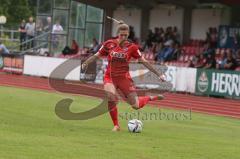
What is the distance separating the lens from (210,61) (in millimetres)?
29000

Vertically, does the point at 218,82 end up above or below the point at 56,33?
below

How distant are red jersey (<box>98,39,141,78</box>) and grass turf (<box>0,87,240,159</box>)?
1154 mm

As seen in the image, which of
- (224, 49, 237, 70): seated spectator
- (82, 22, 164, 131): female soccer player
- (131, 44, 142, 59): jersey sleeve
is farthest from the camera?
(224, 49, 237, 70): seated spectator

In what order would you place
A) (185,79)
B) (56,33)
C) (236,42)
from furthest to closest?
(56,33) < (236,42) < (185,79)

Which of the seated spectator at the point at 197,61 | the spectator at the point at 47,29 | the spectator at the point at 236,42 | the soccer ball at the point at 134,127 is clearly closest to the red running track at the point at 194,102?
the seated spectator at the point at 197,61

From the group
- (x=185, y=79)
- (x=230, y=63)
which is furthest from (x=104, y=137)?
(x=230, y=63)

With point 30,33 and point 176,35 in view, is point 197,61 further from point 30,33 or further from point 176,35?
point 30,33

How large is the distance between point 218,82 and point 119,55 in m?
14.4

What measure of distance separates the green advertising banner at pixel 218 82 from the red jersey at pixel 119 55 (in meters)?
13.5

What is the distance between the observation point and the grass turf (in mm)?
9570

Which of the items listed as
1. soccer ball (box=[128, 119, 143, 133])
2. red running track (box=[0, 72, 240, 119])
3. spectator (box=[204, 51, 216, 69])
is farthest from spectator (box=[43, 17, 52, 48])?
soccer ball (box=[128, 119, 143, 133])

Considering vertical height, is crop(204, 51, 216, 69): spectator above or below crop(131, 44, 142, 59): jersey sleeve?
below

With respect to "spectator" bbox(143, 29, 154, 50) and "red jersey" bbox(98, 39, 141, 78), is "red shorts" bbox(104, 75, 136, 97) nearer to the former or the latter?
"red jersey" bbox(98, 39, 141, 78)

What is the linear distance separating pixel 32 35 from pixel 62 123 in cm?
2738
